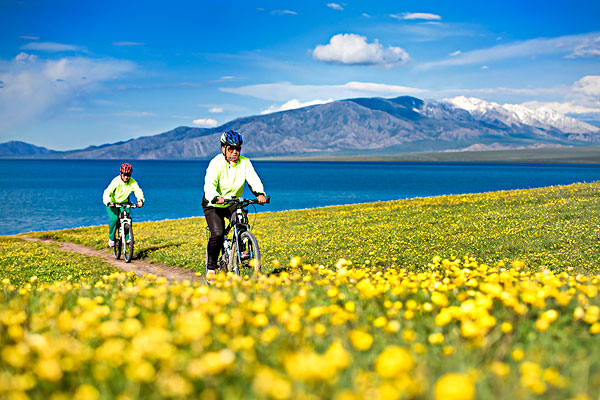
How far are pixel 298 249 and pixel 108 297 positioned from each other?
12.3 meters

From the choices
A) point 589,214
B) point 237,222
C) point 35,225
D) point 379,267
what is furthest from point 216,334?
point 35,225

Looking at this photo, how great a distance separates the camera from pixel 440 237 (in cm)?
1752

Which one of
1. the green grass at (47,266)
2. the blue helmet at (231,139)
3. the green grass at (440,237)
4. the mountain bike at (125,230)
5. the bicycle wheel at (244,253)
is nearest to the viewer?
the blue helmet at (231,139)

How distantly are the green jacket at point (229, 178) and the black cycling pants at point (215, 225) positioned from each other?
0.34 meters

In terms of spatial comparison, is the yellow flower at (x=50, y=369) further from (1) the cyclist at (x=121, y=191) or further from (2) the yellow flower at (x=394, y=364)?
(1) the cyclist at (x=121, y=191)

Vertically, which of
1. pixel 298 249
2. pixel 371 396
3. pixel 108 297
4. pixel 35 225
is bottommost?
pixel 35 225

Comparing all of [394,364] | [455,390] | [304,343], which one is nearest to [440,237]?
[304,343]

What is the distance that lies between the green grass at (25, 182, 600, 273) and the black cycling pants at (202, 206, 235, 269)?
197 inches

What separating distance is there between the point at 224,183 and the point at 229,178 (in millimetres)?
153

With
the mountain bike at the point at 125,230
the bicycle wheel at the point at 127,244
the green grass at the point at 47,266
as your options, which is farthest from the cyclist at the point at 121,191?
the green grass at the point at 47,266

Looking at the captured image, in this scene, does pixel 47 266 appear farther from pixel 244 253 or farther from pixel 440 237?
pixel 440 237

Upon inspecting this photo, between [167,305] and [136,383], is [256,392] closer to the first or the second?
[136,383]

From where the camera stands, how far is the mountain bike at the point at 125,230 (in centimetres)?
1798

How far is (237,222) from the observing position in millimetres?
10156
